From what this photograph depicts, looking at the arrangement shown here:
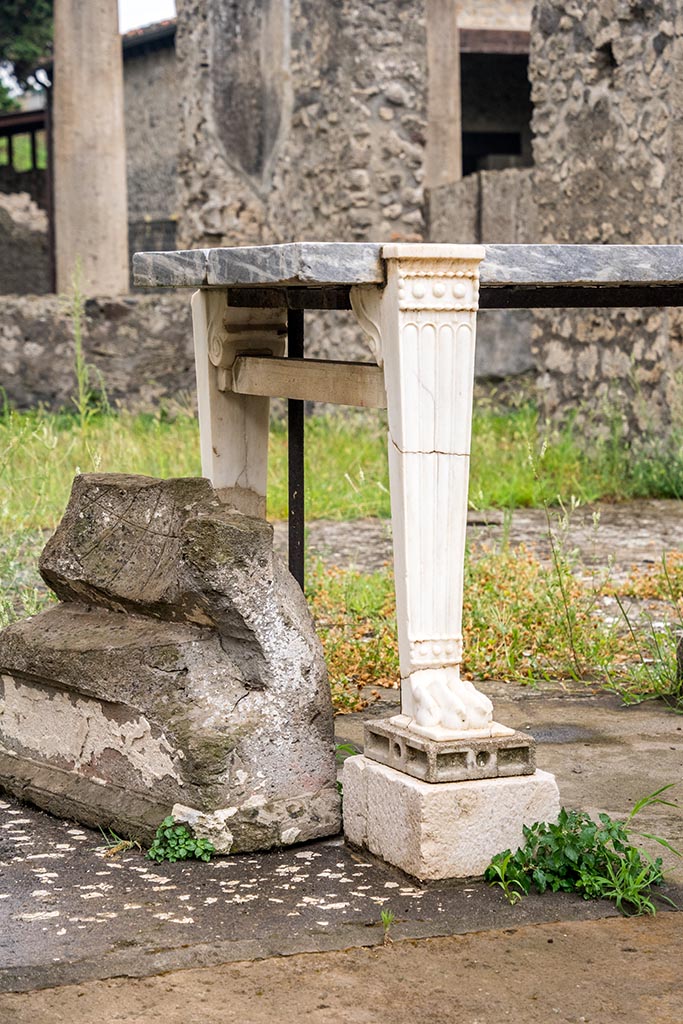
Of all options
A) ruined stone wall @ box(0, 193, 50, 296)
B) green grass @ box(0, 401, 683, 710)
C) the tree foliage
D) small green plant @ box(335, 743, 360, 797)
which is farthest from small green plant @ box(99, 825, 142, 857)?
the tree foliage

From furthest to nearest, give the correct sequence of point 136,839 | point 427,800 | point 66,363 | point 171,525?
point 66,363 < point 171,525 < point 136,839 < point 427,800

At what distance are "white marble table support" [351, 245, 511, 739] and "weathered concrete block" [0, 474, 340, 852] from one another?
303 mm

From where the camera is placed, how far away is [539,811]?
2.91 m

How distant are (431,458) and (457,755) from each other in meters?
0.60

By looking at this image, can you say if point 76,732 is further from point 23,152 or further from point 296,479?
point 23,152

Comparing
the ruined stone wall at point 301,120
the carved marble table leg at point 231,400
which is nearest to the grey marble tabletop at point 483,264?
the carved marble table leg at point 231,400

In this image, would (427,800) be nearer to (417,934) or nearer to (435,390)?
(417,934)

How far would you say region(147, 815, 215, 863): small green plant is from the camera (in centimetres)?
297

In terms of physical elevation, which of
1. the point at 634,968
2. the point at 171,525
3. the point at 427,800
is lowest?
the point at 634,968

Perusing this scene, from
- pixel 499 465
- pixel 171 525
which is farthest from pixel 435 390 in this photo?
pixel 499 465

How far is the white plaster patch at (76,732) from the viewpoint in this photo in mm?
3072

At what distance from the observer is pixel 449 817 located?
2803 mm

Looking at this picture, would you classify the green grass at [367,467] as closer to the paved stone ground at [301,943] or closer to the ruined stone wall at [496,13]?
the paved stone ground at [301,943]

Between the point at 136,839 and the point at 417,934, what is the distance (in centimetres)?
75
